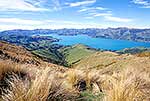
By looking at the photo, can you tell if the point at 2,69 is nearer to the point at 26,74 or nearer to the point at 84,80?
the point at 26,74

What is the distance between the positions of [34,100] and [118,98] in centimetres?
125

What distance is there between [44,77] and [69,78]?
11.9 ft

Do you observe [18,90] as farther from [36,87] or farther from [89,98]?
[89,98]

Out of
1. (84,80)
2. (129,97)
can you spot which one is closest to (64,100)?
(129,97)

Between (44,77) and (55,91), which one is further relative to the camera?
(55,91)

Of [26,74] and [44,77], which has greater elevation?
[44,77]

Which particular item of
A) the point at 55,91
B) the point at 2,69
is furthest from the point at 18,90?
the point at 2,69

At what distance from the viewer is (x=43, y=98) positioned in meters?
4.20

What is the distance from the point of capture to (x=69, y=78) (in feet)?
26.6

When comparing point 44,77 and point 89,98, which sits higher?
point 44,77

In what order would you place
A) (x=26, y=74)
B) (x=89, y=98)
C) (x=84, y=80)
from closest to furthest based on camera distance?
1. (x=89, y=98)
2. (x=26, y=74)
3. (x=84, y=80)

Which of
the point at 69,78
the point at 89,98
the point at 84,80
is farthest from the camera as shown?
the point at 84,80

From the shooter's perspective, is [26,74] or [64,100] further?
[26,74]

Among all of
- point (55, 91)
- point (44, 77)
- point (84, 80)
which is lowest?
point (84, 80)
